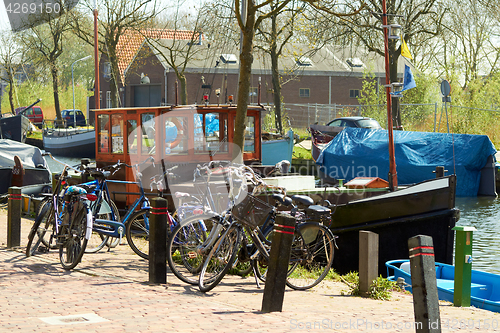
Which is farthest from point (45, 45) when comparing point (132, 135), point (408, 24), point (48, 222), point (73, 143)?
point (48, 222)

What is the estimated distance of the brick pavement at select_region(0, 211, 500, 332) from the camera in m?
4.82

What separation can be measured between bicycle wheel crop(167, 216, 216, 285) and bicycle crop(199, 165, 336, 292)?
0.31 meters

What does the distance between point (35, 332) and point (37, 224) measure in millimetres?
3844

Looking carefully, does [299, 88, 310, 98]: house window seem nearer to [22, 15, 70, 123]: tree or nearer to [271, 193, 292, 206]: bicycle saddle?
[22, 15, 70, 123]: tree

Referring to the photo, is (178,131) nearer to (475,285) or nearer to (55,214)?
(55,214)

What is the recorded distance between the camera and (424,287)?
445 cm

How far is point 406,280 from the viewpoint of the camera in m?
8.28

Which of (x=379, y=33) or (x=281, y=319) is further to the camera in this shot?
(x=379, y=33)

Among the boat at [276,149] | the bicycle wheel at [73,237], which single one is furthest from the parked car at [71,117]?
the bicycle wheel at [73,237]

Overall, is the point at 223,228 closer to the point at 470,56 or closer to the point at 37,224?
the point at 37,224

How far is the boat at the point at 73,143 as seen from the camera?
125 feet

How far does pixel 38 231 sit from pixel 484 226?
12.5 meters

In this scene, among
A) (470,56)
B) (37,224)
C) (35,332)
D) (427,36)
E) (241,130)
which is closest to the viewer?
(35,332)

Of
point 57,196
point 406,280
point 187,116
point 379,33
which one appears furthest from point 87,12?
point 406,280
